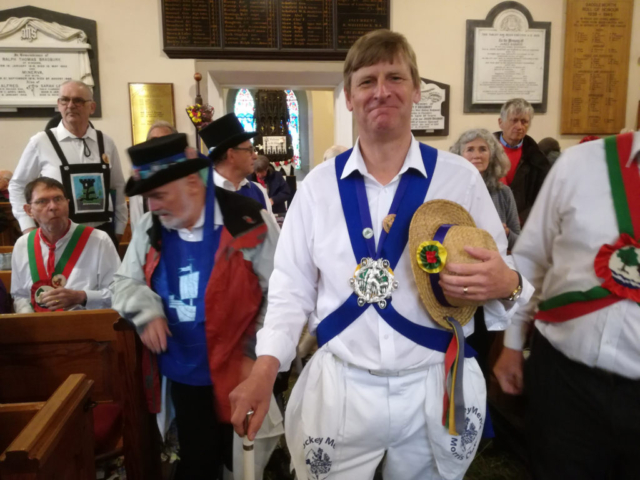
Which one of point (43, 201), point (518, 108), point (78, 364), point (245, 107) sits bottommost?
point (78, 364)

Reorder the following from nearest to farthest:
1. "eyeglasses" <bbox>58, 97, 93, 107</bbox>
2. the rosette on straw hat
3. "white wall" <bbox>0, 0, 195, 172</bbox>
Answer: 1. the rosette on straw hat
2. "eyeglasses" <bbox>58, 97, 93, 107</bbox>
3. "white wall" <bbox>0, 0, 195, 172</bbox>

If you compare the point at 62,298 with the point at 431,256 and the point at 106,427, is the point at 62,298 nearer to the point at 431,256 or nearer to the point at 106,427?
the point at 106,427

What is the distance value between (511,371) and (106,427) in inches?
65.5

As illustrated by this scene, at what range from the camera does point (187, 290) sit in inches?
61.2

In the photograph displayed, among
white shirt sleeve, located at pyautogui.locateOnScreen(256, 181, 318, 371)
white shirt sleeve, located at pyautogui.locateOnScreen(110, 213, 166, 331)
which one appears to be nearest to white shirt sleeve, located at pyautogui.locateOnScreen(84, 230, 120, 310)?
white shirt sleeve, located at pyautogui.locateOnScreen(110, 213, 166, 331)

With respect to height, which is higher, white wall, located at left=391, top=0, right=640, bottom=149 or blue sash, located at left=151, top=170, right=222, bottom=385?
white wall, located at left=391, top=0, right=640, bottom=149

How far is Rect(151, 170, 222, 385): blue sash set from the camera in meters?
1.55

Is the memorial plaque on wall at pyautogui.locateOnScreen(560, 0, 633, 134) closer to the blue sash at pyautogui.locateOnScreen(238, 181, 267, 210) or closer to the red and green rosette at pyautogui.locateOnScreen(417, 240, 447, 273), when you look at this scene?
the blue sash at pyautogui.locateOnScreen(238, 181, 267, 210)

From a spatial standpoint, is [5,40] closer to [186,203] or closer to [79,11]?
[79,11]

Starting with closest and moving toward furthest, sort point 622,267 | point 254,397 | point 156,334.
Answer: point 254,397 < point 622,267 < point 156,334

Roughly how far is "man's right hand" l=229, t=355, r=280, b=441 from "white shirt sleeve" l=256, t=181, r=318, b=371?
0.10 meters

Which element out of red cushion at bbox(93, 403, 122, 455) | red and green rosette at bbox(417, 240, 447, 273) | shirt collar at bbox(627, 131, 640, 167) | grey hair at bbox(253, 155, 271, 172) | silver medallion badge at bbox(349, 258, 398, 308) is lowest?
red cushion at bbox(93, 403, 122, 455)

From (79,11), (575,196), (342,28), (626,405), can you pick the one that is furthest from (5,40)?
(626,405)

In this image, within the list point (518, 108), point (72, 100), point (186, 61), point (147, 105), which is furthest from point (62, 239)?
point (186, 61)
